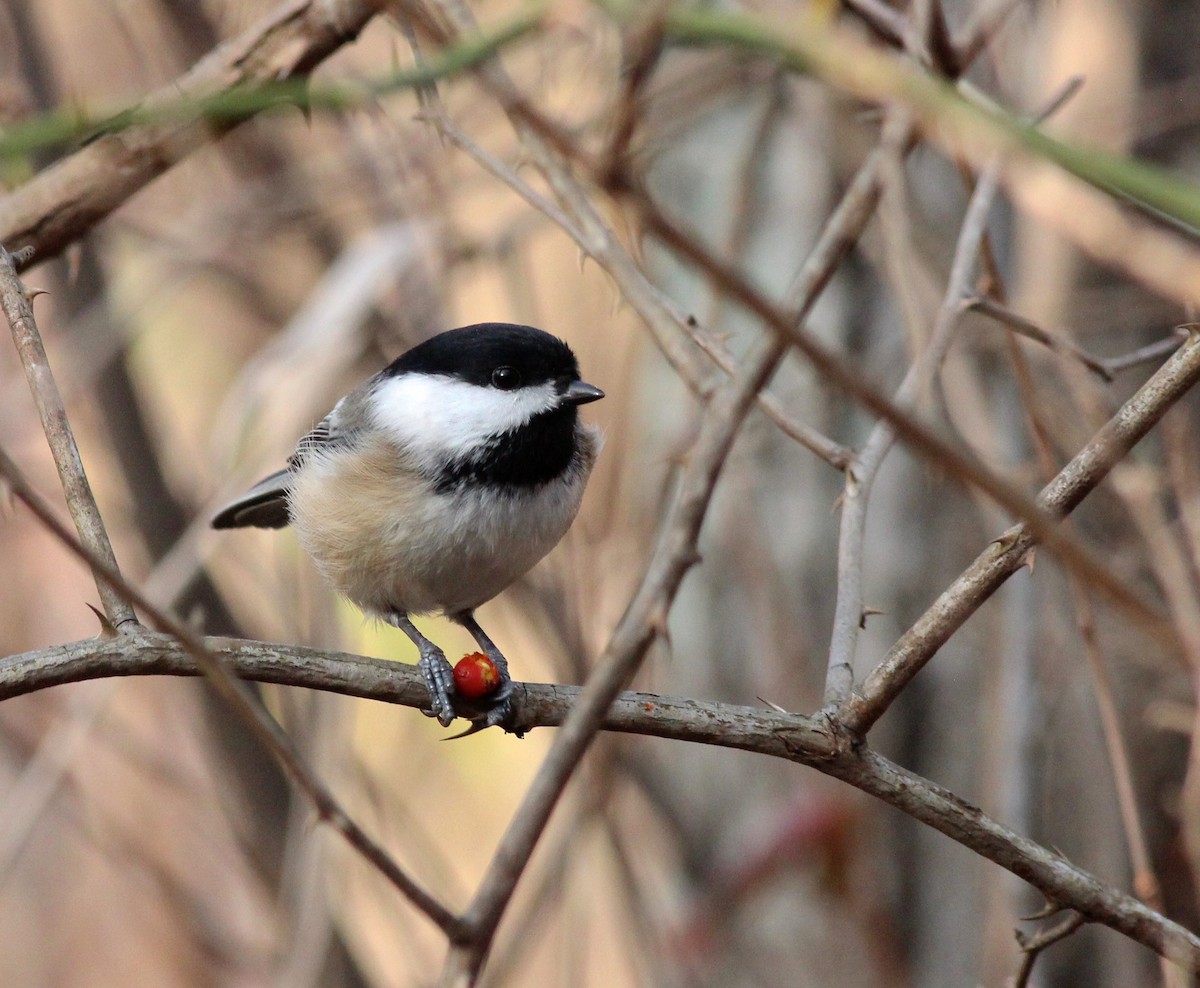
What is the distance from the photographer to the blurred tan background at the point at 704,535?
2.55 metres

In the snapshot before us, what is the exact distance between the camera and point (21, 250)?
174 cm

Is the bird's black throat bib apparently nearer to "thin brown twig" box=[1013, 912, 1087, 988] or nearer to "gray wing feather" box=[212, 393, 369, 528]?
"gray wing feather" box=[212, 393, 369, 528]

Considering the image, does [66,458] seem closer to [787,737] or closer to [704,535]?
[787,737]

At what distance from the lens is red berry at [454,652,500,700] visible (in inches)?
62.9

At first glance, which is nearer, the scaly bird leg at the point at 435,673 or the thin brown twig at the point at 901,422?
the thin brown twig at the point at 901,422

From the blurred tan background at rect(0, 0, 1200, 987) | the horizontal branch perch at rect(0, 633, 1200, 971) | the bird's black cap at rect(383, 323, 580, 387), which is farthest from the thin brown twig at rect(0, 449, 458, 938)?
the blurred tan background at rect(0, 0, 1200, 987)

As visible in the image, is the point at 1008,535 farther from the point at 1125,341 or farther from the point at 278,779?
the point at 278,779

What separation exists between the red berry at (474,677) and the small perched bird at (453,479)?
0.84ft

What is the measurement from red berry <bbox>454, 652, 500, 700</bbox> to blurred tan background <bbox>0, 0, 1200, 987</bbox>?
0.88m

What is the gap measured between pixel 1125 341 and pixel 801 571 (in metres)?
0.94

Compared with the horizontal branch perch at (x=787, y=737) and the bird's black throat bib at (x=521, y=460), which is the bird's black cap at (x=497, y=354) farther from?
the horizontal branch perch at (x=787, y=737)

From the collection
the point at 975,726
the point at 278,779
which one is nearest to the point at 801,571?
the point at 975,726

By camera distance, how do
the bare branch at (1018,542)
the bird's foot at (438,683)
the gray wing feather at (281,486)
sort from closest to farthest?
the bare branch at (1018,542), the bird's foot at (438,683), the gray wing feather at (281,486)

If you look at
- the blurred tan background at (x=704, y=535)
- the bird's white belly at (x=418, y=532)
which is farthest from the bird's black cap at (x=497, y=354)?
the blurred tan background at (x=704, y=535)
